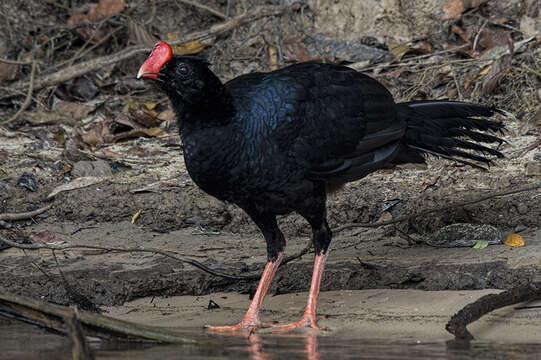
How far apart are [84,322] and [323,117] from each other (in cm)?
163

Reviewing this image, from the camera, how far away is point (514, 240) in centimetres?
443

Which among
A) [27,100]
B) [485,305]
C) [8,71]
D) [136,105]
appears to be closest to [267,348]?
[485,305]

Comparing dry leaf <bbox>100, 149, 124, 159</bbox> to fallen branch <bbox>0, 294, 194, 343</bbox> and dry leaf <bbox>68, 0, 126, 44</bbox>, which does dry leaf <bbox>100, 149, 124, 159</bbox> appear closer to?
dry leaf <bbox>68, 0, 126, 44</bbox>

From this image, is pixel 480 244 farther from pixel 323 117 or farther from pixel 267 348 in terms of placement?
pixel 267 348

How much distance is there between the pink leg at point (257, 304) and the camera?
3.99 meters

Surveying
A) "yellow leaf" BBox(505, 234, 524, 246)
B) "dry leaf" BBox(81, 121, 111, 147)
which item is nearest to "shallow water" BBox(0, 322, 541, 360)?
"yellow leaf" BBox(505, 234, 524, 246)

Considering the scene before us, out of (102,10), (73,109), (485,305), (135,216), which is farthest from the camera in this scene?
(102,10)

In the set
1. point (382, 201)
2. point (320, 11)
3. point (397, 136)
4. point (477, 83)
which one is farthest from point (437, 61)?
point (397, 136)

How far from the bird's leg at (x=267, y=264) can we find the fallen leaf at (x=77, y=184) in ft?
6.24

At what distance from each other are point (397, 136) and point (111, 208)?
2.09 m

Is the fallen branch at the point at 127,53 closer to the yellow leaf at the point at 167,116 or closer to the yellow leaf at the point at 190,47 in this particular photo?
the yellow leaf at the point at 190,47

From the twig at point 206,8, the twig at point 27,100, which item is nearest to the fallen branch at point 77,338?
the twig at point 27,100

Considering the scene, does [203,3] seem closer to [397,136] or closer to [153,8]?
[153,8]

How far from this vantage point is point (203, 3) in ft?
25.8
